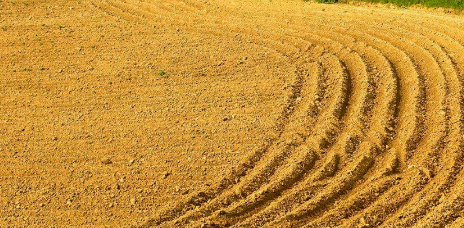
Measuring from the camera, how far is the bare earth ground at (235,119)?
8555 mm

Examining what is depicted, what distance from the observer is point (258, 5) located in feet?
54.2

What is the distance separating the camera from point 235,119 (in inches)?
420

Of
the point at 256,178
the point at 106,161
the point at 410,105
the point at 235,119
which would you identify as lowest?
the point at 106,161

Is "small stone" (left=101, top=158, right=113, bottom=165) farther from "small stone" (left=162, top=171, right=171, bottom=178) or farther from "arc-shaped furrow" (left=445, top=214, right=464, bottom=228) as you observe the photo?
"arc-shaped furrow" (left=445, top=214, right=464, bottom=228)

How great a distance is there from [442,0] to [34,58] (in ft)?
43.0

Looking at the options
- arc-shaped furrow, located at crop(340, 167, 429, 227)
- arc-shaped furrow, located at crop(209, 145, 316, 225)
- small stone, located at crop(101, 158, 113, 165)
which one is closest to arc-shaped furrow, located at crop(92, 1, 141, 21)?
small stone, located at crop(101, 158, 113, 165)

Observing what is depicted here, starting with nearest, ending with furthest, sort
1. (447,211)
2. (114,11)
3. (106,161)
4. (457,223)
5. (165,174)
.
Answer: (457,223) → (447,211) → (165,174) → (106,161) → (114,11)

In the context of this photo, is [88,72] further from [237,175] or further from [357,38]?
[357,38]

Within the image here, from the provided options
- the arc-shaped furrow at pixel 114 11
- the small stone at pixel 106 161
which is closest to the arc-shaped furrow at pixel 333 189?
the small stone at pixel 106 161

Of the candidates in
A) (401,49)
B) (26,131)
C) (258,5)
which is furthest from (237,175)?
(258,5)

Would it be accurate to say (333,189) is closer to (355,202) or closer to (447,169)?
(355,202)

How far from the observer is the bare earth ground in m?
8.55

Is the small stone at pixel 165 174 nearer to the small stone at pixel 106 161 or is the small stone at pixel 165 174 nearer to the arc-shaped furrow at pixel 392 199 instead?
the small stone at pixel 106 161

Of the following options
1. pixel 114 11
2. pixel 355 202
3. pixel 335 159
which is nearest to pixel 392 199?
pixel 355 202
